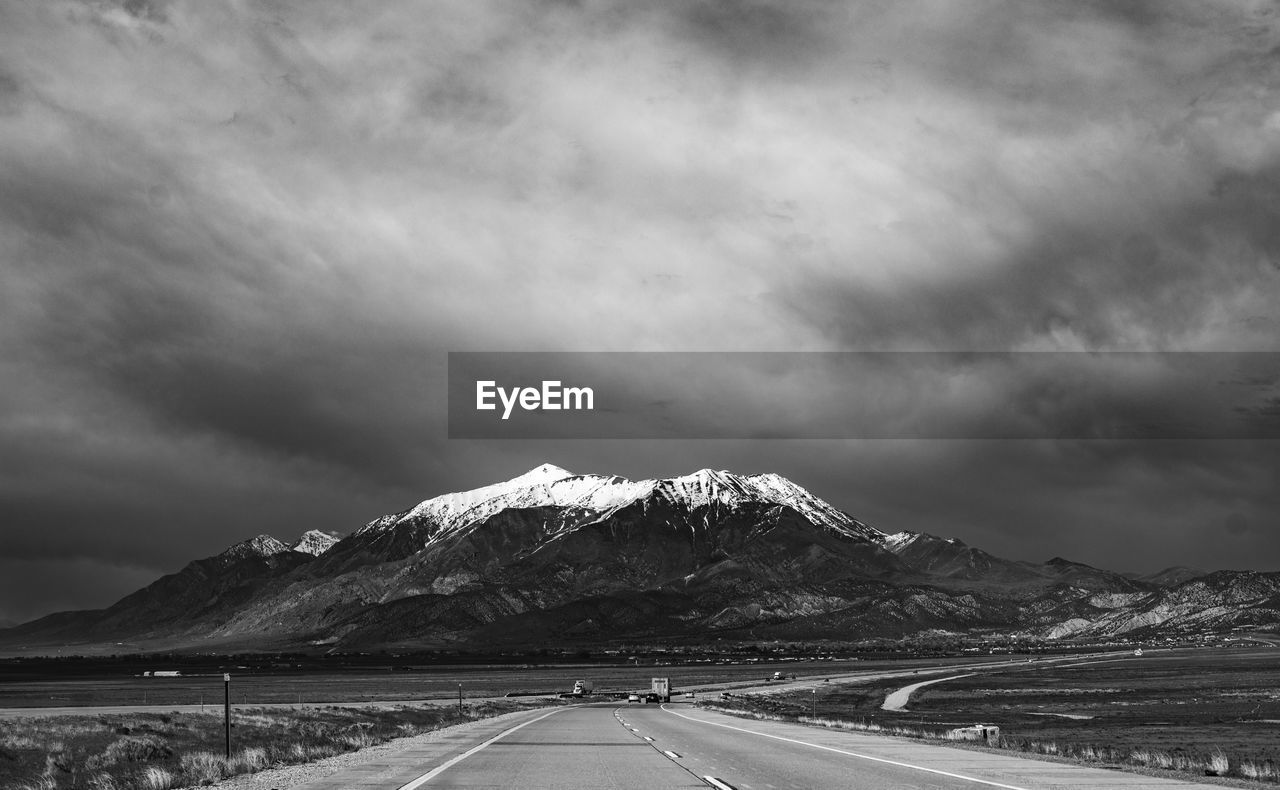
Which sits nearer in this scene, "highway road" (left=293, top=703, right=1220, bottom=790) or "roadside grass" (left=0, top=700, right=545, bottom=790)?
"highway road" (left=293, top=703, right=1220, bottom=790)

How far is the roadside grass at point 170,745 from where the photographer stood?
25.2m

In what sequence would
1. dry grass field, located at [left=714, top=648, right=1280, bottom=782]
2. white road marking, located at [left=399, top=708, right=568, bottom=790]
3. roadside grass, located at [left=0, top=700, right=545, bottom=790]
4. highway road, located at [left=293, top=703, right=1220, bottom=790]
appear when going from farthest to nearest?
dry grass field, located at [left=714, top=648, right=1280, bottom=782], roadside grass, located at [left=0, top=700, right=545, bottom=790], highway road, located at [left=293, top=703, right=1220, bottom=790], white road marking, located at [left=399, top=708, right=568, bottom=790]

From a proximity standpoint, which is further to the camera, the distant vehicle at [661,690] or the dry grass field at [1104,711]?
the distant vehicle at [661,690]

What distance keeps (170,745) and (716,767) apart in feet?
73.2

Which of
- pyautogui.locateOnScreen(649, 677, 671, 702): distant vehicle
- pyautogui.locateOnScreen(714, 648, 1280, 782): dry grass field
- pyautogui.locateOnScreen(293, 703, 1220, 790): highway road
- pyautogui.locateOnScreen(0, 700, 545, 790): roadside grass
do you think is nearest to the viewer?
pyautogui.locateOnScreen(293, 703, 1220, 790): highway road

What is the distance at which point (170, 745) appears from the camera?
3866 cm

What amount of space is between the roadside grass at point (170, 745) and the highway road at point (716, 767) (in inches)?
138

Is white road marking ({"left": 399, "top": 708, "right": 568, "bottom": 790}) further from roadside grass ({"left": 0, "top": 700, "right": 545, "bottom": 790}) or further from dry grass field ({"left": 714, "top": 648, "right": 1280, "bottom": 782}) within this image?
dry grass field ({"left": 714, "top": 648, "right": 1280, "bottom": 782})

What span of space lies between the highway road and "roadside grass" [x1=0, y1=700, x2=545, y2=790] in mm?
3508

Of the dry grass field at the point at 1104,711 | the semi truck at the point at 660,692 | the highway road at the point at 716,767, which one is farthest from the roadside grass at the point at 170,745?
the semi truck at the point at 660,692

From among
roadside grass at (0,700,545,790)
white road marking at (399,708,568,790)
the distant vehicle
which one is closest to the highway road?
white road marking at (399,708,568,790)

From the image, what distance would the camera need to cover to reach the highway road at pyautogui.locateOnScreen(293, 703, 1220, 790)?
2094 cm

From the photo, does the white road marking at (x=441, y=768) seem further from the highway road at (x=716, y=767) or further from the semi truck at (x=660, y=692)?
the semi truck at (x=660, y=692)

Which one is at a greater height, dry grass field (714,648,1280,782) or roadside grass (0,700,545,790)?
roadside grass (0,700,545,790)
